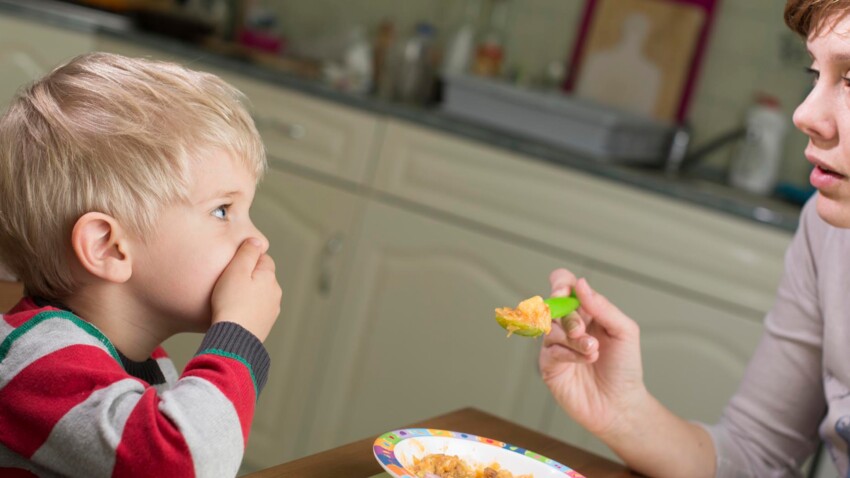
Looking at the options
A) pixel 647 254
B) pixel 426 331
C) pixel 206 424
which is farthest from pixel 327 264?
pixel 206 424

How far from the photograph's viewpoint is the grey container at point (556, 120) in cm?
240

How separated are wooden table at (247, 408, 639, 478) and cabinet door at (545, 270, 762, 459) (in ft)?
3.65

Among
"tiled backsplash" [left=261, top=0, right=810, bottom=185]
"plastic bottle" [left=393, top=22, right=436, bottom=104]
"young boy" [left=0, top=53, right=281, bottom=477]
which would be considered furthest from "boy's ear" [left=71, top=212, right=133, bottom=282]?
"tiled backsplash" [left=261, top=0, right=810, bottom=185]

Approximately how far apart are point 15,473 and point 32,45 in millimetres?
2158

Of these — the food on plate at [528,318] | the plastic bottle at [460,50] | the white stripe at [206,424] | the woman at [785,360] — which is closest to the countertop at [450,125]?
the plastic bottle at [460,50]

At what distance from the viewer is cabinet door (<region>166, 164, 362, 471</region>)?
2520mm

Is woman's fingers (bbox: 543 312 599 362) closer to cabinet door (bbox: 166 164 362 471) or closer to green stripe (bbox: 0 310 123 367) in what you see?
green stripe (bbox: 0 310 123 367)

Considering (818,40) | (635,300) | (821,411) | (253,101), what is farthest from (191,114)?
(253,101)

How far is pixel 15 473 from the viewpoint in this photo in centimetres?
84

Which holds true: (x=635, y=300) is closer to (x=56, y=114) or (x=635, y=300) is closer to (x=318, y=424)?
(x=318, y=424)

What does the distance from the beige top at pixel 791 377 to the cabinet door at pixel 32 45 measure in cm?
203

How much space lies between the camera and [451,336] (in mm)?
2416

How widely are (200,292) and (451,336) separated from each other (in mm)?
1489

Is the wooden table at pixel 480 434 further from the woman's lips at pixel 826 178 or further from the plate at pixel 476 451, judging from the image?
the woman's lips at pixel 826 178
